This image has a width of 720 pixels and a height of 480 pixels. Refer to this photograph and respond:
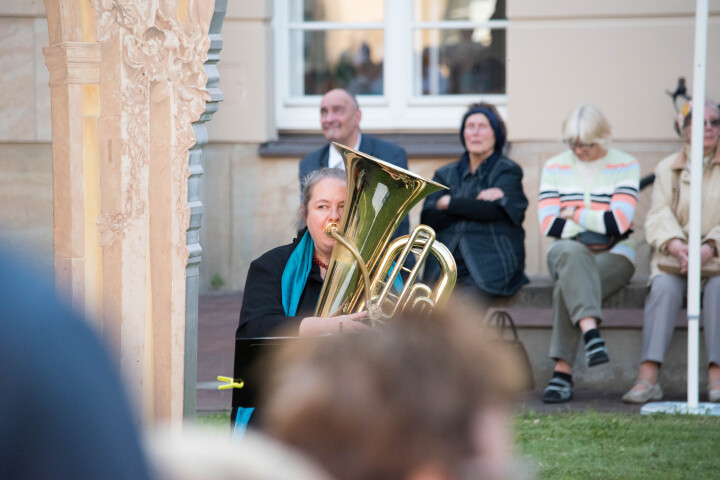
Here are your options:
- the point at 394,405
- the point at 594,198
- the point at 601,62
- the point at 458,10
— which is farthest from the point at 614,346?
the point at 394,405

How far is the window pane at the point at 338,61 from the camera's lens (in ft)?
28.4

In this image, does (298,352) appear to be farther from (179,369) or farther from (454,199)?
(454,199)

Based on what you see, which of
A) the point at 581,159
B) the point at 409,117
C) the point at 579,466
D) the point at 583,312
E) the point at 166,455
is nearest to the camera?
the point at 166,455

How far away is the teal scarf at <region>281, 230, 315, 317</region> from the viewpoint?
3.26 meters

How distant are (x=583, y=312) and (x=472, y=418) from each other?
466 cm

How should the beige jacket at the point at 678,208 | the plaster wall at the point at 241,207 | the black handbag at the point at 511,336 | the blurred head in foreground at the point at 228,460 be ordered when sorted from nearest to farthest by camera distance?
the blurred head in foreground at the point at 228,460 → the black handbag at the point at 511,336 → the beige jacket at the point at 678,208 → the plaster wall at the point at 241,207

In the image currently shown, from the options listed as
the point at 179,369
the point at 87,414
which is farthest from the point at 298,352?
the point at 179,369

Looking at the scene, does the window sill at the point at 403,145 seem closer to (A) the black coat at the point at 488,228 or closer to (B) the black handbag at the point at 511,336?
(A) the black coat at the point at 488,228

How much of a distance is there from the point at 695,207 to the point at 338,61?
4.22 metres

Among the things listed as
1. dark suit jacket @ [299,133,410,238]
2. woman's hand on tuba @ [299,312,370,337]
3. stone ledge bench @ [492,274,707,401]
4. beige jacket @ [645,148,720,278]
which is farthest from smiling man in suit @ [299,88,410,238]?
woman's hand on tuba @ [299,312,370,337]

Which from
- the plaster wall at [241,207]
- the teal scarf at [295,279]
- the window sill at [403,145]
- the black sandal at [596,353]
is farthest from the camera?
the plaster wall at [241,207]

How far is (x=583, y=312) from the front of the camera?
551cm

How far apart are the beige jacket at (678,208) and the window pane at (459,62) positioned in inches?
111

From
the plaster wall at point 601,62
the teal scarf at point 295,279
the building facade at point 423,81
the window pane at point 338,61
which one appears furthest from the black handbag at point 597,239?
the window pane at point 338,61
